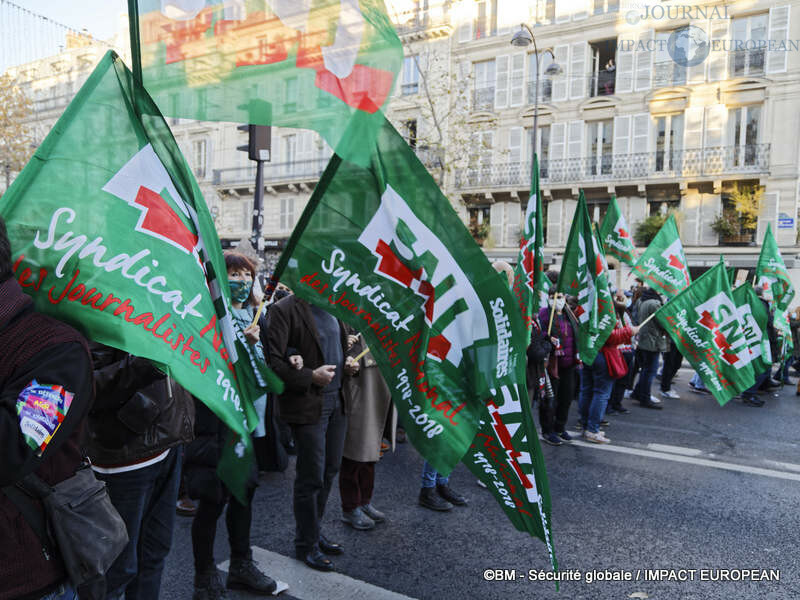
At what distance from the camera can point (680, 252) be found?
23.6 ft

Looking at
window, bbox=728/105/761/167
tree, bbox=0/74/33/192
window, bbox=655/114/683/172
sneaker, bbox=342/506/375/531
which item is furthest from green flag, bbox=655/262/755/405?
window, bbox=655/114/683/172

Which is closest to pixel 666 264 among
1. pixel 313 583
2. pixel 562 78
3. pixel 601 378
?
pixel 601 378

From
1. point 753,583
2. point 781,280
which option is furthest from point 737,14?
point 753,583

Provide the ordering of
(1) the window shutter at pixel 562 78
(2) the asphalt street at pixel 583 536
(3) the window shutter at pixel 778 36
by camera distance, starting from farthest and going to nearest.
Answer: (1) the window shutter at pixel 562 78
(3) the window shutter at pixel 778 36
(2) the asphalt street at pixel 583 536

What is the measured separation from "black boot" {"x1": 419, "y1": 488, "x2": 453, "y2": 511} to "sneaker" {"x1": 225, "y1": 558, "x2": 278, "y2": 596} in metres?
1.48

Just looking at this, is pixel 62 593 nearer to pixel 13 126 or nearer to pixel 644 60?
pixel 13 126

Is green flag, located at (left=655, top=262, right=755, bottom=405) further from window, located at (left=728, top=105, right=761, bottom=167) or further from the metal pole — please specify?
window, located at (left=728, top=105, right=761, bottom=167)

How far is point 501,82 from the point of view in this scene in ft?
81.6

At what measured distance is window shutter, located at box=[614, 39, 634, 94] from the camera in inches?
899

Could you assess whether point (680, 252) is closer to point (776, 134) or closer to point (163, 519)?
point (163, 519)

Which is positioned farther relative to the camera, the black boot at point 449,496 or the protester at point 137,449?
the black boot at point 449,496

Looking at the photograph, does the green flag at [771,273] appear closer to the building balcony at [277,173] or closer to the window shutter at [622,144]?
the window shutter at [622,144]

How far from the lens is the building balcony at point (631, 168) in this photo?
69.4ft

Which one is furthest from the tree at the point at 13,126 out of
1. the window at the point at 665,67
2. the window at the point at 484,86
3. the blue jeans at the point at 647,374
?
the window at the point at 665,67
